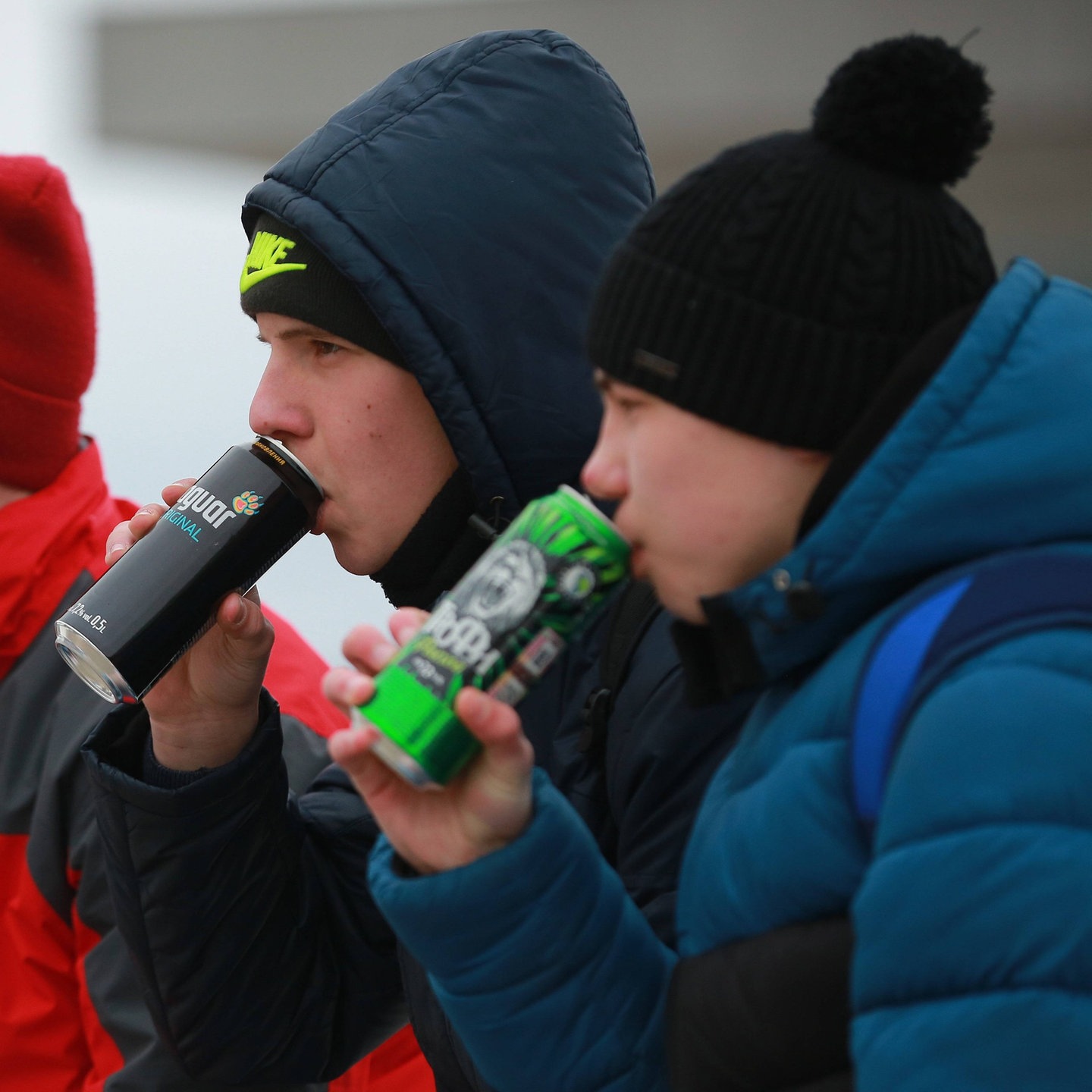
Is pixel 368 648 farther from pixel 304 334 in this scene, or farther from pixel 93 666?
pixel 304 334

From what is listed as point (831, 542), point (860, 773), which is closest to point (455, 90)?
point (831, 542)

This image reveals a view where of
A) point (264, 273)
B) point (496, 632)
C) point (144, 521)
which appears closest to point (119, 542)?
point (144, 521)

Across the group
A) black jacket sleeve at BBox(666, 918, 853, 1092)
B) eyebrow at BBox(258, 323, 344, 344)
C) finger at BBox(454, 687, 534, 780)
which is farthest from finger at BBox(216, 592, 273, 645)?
black jacket sleeve at BBox(666, 918, 853, 1092)

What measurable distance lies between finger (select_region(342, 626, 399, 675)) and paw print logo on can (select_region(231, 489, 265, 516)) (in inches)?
14.4

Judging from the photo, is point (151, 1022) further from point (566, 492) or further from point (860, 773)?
point (860, 773)

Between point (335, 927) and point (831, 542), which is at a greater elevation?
point (831, 542)

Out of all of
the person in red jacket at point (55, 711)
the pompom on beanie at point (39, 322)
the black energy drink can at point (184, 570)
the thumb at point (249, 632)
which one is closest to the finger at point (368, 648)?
the black energy drink can at point (184, 570)

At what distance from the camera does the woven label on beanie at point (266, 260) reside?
1537 mm

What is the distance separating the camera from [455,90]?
1.59 metres

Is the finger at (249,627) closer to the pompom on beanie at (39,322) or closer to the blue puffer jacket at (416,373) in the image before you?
the blue puffer jacket at (416,373)

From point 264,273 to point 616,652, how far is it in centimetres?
59

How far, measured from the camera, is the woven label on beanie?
154 cm

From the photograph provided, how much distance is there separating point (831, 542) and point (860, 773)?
0.14 meters

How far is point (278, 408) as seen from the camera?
4.92 feet
